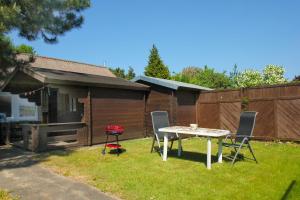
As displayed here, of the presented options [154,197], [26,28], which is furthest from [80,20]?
[154,197]

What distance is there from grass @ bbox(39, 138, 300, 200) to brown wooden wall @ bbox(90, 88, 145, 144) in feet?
5.84

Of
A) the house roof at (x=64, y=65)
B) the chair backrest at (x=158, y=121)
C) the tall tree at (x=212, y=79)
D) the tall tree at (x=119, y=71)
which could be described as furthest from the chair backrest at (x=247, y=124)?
the tall tree at (x=119, y=71)

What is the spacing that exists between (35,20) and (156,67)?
24127mm

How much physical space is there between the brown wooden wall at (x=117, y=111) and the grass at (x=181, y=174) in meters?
1.78

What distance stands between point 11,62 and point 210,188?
692cm

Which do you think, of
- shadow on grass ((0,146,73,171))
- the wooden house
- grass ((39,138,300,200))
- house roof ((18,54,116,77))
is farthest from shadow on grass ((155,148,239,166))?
house roof ((18,54,116,77))

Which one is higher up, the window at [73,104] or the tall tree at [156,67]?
the tall tree at [156,67]

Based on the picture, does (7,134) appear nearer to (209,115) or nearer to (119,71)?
(209,115)

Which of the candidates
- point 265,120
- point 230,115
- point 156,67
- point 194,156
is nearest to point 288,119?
point 265,120

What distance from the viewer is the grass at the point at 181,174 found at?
4777 mm

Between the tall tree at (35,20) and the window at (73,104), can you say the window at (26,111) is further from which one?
the tall tree at (35,20)

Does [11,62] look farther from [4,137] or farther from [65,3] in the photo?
[4,137]

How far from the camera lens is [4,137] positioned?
1045cm

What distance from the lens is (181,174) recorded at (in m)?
5.96
